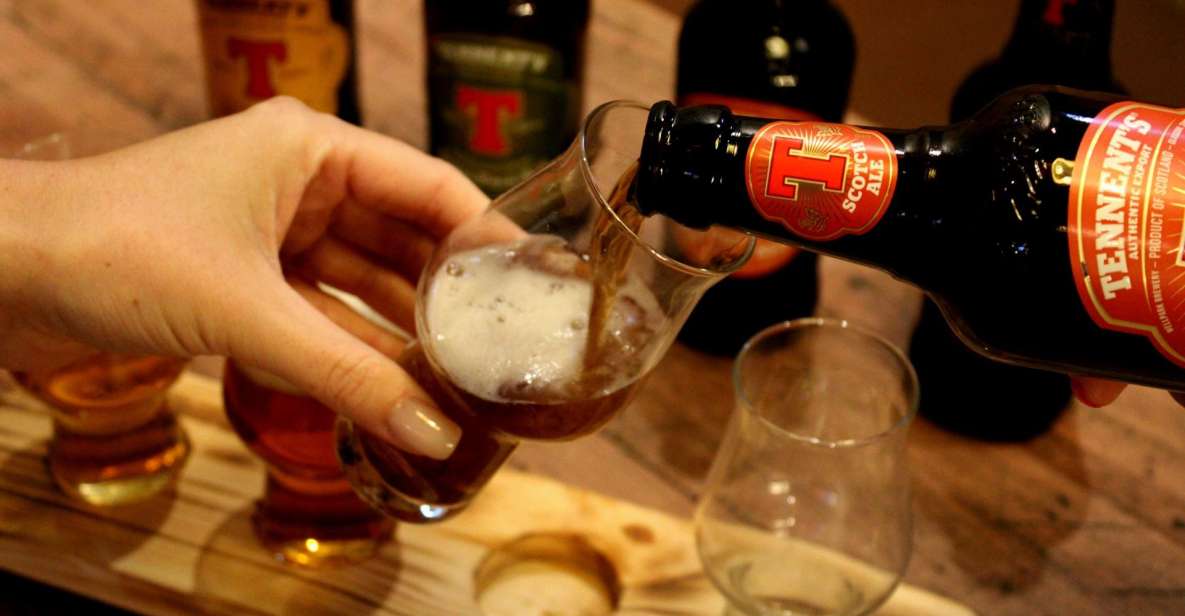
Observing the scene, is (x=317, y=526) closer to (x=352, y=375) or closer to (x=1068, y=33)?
(x=352, y=375)

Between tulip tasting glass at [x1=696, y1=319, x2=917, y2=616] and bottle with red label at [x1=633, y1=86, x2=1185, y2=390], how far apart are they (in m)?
0.16

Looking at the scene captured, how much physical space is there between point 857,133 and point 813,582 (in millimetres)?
364

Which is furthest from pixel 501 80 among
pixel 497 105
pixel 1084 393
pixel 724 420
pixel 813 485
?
pixel 1084 393

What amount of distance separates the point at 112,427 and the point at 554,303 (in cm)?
42

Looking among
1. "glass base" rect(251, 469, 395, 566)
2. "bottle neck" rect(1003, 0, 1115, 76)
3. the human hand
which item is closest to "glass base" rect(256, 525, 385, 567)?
"glass base" rect(251, 469, 395, 566)

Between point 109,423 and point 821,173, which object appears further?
point 109,423

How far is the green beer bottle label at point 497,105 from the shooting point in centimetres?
106

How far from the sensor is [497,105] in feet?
3.52

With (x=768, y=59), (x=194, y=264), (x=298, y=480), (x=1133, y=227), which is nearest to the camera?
(x=1133, y=227)

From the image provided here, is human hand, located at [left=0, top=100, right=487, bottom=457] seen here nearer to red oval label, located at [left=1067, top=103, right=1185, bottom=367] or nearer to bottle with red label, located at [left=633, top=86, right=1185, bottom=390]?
bottle with red label, located at [left=633, top=86, right=1185, bottom=390]

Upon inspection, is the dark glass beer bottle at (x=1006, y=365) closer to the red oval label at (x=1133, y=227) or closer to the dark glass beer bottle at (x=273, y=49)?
the red oval label at (x=1133, y=227)

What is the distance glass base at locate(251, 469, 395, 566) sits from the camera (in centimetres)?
86

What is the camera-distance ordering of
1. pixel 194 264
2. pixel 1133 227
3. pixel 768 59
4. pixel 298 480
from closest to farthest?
1. pixel 1133 227
2. pixel 194 264
3. pixel 298 480
4. pixel 768 59

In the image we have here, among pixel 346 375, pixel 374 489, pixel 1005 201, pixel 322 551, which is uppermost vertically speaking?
pixel 1005 201
